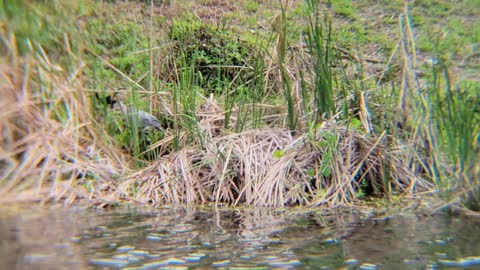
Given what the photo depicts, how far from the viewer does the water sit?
8.62ft

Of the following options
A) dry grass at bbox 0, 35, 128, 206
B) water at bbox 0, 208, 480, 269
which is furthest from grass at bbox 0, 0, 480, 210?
water at bbox 0, 208, 480, 269

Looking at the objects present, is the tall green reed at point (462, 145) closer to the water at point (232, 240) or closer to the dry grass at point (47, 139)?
the water at point (232, 240)

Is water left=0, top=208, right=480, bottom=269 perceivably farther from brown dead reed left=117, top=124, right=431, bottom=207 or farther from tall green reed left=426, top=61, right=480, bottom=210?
brown dead reed left=117, top=124, right=431, bottom=207

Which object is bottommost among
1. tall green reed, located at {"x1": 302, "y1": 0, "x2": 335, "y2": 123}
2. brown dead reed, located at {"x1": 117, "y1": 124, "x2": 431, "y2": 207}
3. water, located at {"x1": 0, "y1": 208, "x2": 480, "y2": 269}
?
water, located at {"x1": 0, "y1": 208, "x2": 480, "y2": 269}

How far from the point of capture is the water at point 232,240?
263cm

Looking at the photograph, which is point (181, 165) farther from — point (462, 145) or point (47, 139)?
point (462, 145)

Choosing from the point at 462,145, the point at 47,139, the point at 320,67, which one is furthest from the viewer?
the point at 47,139

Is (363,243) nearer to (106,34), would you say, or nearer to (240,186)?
(240,186)

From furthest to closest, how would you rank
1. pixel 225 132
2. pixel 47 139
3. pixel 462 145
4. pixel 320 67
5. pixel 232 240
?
1. pixel 225 132
2. pixel 47 139
3. pixel 320 67
4. pixel 462 145
5. pixel 232 240

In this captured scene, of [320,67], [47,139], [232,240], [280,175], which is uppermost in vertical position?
[320,67]

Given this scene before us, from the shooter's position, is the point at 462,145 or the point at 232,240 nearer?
the point at 232,240

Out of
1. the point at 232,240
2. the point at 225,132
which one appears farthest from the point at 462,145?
the point at 225,132

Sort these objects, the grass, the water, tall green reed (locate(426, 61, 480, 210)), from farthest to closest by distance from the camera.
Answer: the grass, tall green reed (locate(426, 61, 480, 210)), the water

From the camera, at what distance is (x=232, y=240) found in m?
3.09
